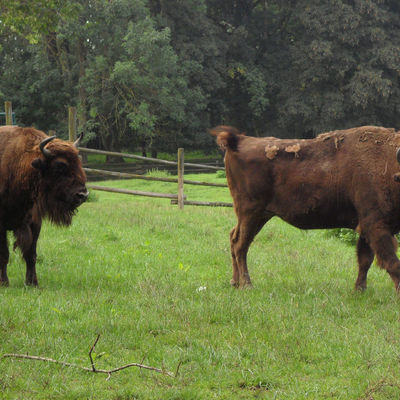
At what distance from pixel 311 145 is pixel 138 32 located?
80.8ft

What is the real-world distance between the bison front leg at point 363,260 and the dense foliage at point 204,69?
75.7 feet

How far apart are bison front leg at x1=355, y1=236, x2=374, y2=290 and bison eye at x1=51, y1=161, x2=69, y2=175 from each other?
3.55 meters

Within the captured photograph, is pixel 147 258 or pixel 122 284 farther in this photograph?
pixel 147 258

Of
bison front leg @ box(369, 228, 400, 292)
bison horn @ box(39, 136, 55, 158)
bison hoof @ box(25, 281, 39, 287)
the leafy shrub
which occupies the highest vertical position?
bison horn @ box(39, 136, 55, 158)

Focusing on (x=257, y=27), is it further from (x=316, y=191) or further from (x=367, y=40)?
(x=316, y=191)

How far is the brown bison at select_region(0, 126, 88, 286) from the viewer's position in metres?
6.68

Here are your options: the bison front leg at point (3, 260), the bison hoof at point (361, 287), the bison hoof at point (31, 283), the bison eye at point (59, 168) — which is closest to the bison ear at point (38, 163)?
the bison eye at point (59, 168)

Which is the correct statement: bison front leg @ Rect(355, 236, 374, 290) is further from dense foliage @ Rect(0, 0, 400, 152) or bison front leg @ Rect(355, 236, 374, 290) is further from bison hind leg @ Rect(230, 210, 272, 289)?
dense foliage @ Rect(0, 0, 400, 152)

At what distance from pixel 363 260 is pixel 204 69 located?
100ft

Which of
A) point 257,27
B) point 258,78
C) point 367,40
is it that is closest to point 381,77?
point 367,40

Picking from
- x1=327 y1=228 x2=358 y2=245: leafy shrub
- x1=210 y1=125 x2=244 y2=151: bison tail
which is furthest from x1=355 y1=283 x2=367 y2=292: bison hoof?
x1=327 y1=228 x2=358 y2=245: leafy shrub

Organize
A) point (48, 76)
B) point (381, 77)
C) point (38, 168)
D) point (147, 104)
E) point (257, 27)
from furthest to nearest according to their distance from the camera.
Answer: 1. point (257, 27)
2. point (381, 77)
3. point (48, 76)
4. point (147, 104)
5. point (38, 168)

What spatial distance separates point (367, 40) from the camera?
36.9 metres

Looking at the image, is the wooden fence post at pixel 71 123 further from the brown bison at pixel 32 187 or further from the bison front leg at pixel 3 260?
the bison front leg at pixel 3 260
